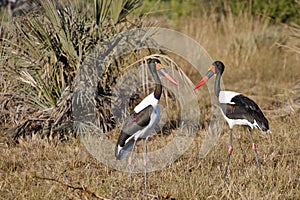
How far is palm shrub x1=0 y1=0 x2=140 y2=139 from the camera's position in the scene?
5984 millimetres

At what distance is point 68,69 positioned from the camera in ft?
20.2

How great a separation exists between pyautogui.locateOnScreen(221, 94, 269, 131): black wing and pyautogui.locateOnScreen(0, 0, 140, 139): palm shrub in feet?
5.44

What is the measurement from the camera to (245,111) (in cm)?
483

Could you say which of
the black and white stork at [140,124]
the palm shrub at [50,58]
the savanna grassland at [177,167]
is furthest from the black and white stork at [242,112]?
the palm shrub at [50,58]

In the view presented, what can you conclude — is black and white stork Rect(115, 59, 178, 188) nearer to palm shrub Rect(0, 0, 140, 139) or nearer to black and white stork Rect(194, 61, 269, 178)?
black and white stork Rect(194, 61, 269, 178)

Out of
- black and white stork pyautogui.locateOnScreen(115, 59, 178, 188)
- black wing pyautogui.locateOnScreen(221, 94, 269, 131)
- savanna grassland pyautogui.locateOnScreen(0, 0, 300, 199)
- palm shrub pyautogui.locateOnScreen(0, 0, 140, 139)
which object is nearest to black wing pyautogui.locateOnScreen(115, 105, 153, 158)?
black and white stork pyautogui.locateOnScreen(115, 59, 178, 188)

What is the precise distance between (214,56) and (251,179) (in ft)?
20.4

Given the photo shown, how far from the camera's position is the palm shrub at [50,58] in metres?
5.98

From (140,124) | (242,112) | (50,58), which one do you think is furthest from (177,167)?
(50,58)

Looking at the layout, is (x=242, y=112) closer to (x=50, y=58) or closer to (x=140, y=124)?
(x=140, y=124)

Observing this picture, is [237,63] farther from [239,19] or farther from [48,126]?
[48,126]

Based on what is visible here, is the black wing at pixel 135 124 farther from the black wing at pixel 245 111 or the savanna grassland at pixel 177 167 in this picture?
the black wing at pixel 245 111

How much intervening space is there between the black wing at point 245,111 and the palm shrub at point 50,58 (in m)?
1.66

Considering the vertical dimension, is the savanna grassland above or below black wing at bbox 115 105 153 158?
below
